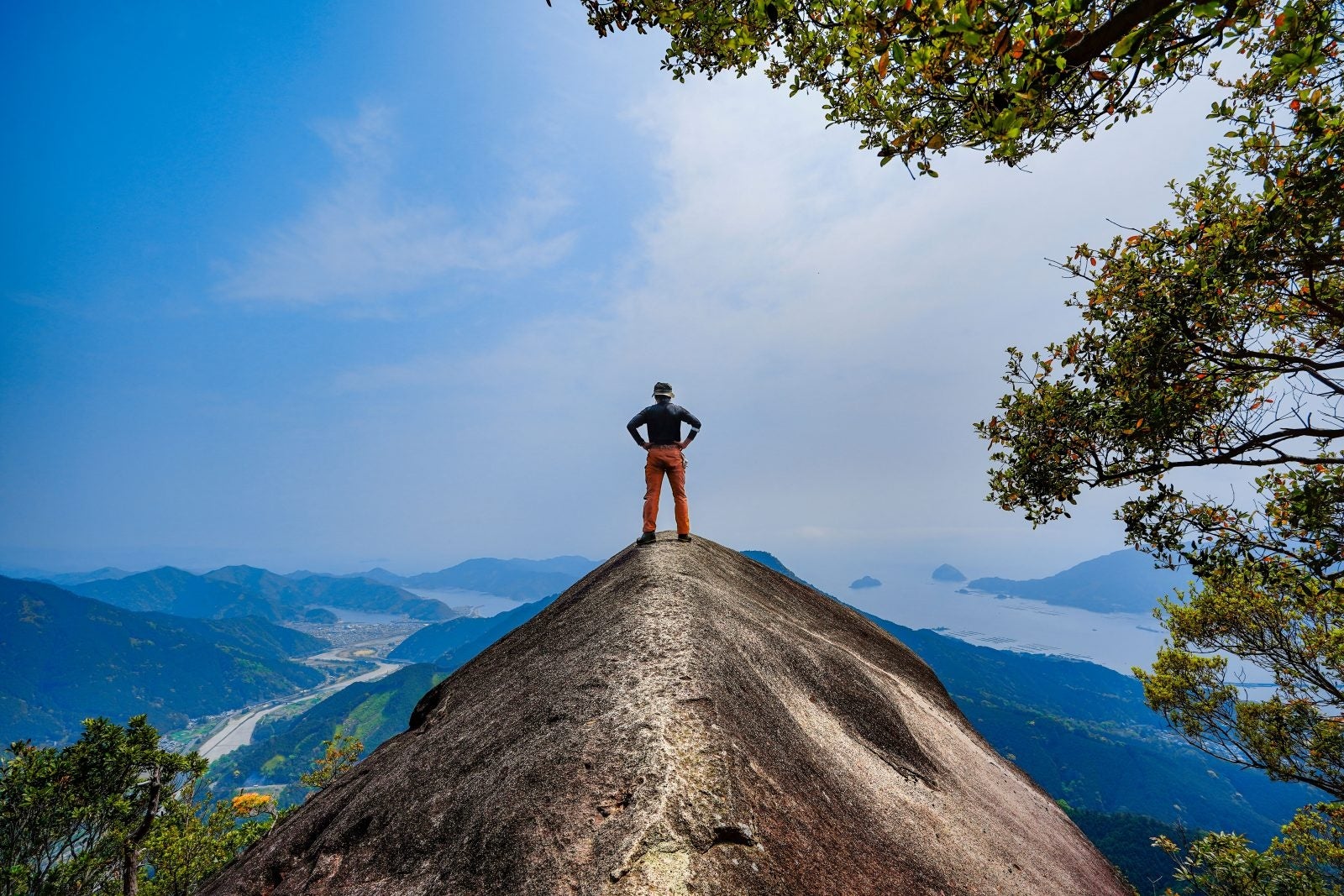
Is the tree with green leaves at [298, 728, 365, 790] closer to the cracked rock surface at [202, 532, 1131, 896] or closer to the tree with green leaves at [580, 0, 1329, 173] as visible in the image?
the cracked rock surface at [202, 532, 1131, 896]

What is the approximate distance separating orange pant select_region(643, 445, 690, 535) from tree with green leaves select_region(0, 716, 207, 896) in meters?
21.6

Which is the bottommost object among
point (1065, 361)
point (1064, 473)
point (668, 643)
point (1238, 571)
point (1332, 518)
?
point (668, 643)

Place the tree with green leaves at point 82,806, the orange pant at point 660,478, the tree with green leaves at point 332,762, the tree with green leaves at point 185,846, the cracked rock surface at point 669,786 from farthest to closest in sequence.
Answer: the tree with green leaves at point 332,762
the tree with green leaves at point 185,846
the tree with green leaves at point 82,806
the orange pant at point 660,478
the cracked rock surface at point 669,786

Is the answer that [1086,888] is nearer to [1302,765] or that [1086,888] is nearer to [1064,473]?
[1064,473]

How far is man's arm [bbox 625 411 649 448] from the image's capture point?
10.3m

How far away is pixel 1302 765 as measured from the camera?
15.7 m

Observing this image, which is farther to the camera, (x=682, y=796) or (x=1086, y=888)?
(x=1086, y=888)

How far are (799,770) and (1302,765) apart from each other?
22650 mm

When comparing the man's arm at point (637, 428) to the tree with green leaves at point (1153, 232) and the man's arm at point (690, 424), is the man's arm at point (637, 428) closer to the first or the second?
the man's arm at point (690, 424)

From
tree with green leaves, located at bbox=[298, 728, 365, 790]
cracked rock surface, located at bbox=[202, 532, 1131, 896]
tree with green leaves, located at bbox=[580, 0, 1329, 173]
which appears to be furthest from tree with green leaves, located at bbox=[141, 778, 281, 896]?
tree with green leaves, located at bbox=[580, 0, 1329, 173]

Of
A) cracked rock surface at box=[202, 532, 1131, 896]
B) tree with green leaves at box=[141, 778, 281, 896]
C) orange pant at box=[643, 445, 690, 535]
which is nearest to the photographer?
cracked rock surface at box=[202, 532, 1131, 896]

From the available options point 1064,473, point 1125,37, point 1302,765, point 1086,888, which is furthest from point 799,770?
point 1302,765

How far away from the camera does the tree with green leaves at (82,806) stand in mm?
19016

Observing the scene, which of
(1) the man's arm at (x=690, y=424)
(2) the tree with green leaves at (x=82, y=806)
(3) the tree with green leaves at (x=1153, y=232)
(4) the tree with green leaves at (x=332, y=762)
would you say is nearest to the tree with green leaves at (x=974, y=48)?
(3) the tree with green leaves at (x=1153, y=232)
